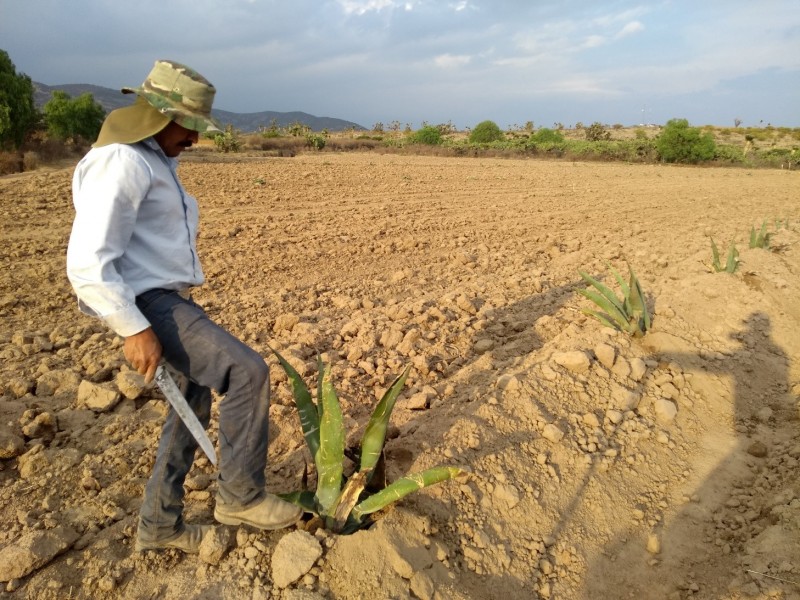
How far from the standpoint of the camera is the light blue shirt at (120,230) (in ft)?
5.34

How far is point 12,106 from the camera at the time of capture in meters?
15.3

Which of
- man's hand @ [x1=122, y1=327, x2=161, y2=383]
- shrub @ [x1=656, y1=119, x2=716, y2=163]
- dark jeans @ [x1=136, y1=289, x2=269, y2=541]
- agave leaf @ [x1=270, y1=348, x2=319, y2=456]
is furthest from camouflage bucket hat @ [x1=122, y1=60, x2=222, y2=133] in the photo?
shrub @ [x1=656, y1=119, x2=716, y2=163]

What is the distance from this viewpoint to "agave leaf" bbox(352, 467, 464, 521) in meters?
1.96

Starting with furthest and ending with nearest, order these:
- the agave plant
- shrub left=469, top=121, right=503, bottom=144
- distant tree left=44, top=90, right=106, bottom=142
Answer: shrub left=469, top=121, right=503, bottom=144, distant tree left=44, top=90, right=106, bottom=142, the agave plant

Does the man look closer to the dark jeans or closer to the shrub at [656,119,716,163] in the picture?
the dark jeans

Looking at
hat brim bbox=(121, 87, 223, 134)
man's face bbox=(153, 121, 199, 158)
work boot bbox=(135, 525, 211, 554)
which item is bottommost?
work boot bbox=(135, 525, 211, 554)

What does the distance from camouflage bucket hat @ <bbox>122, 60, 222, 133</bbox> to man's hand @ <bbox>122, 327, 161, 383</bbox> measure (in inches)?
27.7

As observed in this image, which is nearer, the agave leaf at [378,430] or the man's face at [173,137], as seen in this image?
the man's face at [173,137]

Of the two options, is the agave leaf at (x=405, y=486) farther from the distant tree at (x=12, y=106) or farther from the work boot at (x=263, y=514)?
the distant tree at (x=12, y=106)

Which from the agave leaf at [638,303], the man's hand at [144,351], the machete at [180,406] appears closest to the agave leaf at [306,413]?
the machete at [180,406]

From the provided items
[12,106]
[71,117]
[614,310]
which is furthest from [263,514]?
[71,117]

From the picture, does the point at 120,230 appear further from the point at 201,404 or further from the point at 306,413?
the point at 306,413

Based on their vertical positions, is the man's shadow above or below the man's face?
below

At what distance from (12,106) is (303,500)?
58.9ft
